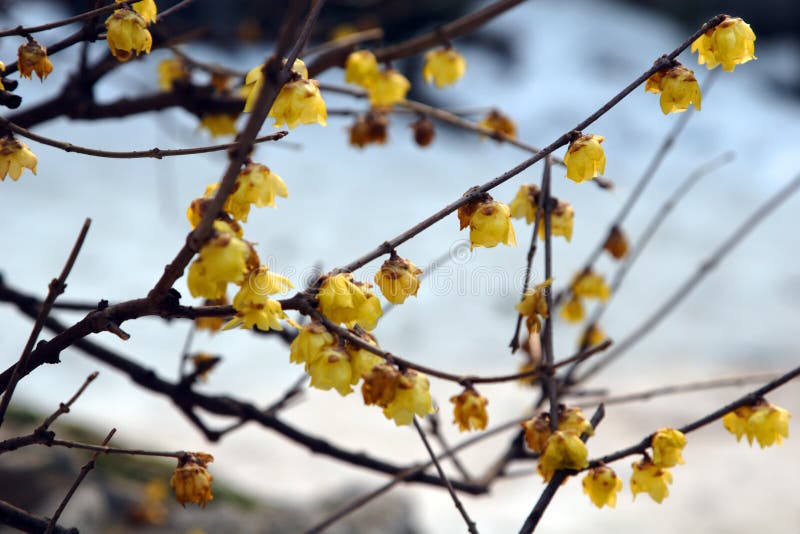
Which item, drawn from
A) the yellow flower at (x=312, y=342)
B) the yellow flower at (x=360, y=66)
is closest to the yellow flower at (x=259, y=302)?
→ the yellow flower at (x=312, y=342)

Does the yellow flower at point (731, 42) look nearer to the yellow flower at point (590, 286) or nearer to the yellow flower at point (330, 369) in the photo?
the yellow flower at point (330, 369)

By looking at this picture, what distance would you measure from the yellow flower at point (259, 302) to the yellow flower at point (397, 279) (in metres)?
0.11

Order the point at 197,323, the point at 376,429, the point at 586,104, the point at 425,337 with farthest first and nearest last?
the point at 586,104 → the point at 425,337 → the point at 376,429 → the point at 197,323

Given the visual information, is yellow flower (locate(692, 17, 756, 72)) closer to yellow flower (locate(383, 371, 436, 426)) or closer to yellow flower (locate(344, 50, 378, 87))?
yellow flower (locate(383, 371, 436, 426))

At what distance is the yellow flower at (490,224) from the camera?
81cm

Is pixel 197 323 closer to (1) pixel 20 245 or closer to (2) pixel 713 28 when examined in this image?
(2) pixel 713 28

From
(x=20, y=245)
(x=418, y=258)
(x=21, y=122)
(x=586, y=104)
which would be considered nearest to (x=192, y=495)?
(x=21, y=122)

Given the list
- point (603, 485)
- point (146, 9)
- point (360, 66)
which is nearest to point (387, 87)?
point (360, 66)

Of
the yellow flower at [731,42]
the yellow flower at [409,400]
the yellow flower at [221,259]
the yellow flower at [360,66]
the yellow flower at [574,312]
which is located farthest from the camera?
the yellow flower at [574,312]

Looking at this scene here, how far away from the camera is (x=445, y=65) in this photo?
147 centimetres

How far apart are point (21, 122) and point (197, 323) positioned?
0.38 metres

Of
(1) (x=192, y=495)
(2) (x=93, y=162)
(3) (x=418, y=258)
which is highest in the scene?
(2) (x=93, y=162)

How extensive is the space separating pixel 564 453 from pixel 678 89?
370 millimetres

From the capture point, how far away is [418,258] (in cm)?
540
